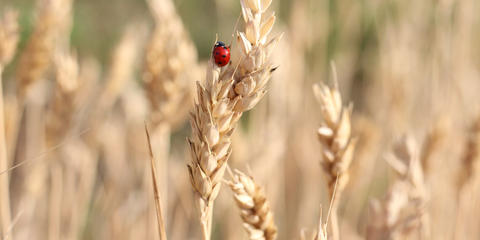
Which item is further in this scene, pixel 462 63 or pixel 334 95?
pixel 462 63

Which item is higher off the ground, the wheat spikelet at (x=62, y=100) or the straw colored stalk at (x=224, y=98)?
the wheat spikelet at (x=62, y=100)

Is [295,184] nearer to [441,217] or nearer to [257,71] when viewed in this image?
[441,217]

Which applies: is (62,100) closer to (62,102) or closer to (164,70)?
(62,102)

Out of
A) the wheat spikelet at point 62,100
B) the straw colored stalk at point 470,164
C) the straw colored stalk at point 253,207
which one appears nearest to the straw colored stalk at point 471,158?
the straw colored stalk at point 470,164

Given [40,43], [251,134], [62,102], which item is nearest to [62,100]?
[62,102]

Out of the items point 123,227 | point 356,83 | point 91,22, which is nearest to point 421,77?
point 123,227

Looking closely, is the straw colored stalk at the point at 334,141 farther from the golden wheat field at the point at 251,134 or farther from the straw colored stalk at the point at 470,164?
the straw colored stalk at the point at 470,164

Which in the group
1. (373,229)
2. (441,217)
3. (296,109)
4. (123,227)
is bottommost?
(373,229)
